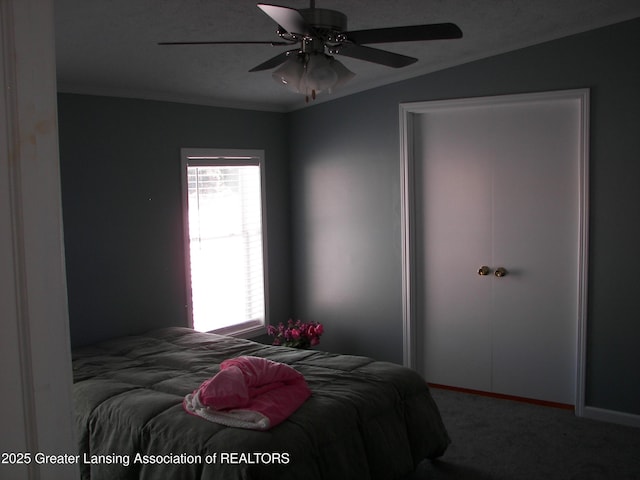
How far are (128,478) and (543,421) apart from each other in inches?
109

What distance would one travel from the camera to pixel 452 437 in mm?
4008

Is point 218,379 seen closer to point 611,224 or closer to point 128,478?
point 128,478

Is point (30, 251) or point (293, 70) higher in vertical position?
point (293, 70)

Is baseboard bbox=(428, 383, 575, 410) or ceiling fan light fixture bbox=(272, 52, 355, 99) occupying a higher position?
ceiling fan light fixture bbox=(272, 52, 355, 99)

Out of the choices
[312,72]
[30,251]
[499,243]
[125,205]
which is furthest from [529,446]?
[30,251]

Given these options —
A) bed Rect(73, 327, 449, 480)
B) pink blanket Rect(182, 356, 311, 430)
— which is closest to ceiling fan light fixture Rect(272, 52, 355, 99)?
pink blanket Rect(182, 356, 311, 430)

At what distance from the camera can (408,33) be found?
2434mm

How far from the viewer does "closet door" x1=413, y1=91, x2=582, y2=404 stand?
434cm

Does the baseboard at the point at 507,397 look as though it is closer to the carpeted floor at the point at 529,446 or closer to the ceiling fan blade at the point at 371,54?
the carpeted floor at the point at 529,446

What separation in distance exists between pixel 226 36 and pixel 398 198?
83.1 inches

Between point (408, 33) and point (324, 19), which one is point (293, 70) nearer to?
point (324, 19)

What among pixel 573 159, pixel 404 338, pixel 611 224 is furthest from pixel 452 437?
pixel 573 159

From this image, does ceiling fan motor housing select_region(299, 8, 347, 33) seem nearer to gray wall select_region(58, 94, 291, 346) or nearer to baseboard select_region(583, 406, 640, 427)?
gray wall select_region(58, 94, 291, 346)

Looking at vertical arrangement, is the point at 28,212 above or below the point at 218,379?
above
